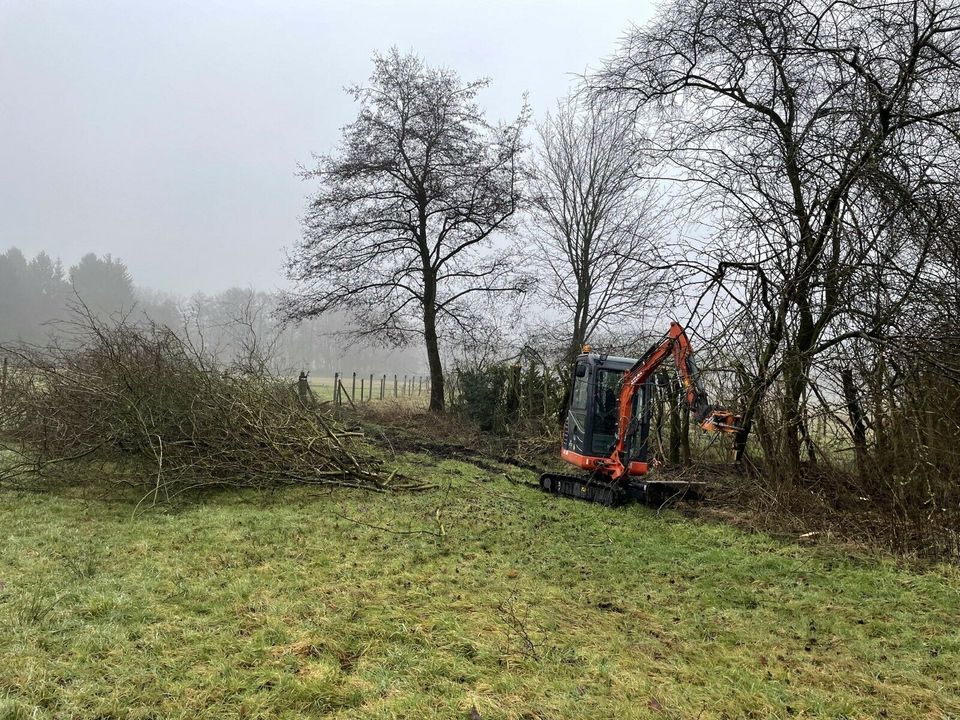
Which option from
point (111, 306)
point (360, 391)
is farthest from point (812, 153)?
point (111, 306)

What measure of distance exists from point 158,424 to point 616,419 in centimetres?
630

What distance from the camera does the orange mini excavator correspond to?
7.05m

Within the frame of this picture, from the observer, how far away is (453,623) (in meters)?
3.85

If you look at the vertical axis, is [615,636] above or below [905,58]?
below

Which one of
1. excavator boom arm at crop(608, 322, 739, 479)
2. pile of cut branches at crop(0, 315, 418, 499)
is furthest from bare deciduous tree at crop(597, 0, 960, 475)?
pile of cut branches at crop(0, 315, 418, 499)

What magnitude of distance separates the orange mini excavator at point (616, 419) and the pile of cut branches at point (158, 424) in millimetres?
2652

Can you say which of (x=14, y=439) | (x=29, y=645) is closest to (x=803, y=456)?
(x=29, y=645)

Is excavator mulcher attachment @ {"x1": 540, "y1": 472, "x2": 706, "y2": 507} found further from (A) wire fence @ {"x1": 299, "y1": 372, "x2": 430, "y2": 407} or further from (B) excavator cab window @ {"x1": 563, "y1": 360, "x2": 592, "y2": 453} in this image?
(A) wire fence @ {"x1": 299, "y1": 372, "x2": 430, "y2": 407}

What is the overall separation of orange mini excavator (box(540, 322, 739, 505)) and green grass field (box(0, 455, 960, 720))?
129 cm

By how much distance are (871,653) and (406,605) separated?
117 inches

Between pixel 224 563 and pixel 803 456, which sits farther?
pixel 803 456

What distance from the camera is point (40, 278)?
58.7m

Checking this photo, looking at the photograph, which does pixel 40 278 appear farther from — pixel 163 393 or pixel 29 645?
pixel 29 645

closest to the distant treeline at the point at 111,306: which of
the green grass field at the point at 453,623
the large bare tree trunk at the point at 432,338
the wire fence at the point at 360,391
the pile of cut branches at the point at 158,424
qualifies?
the wire fence at the point at 360,391
